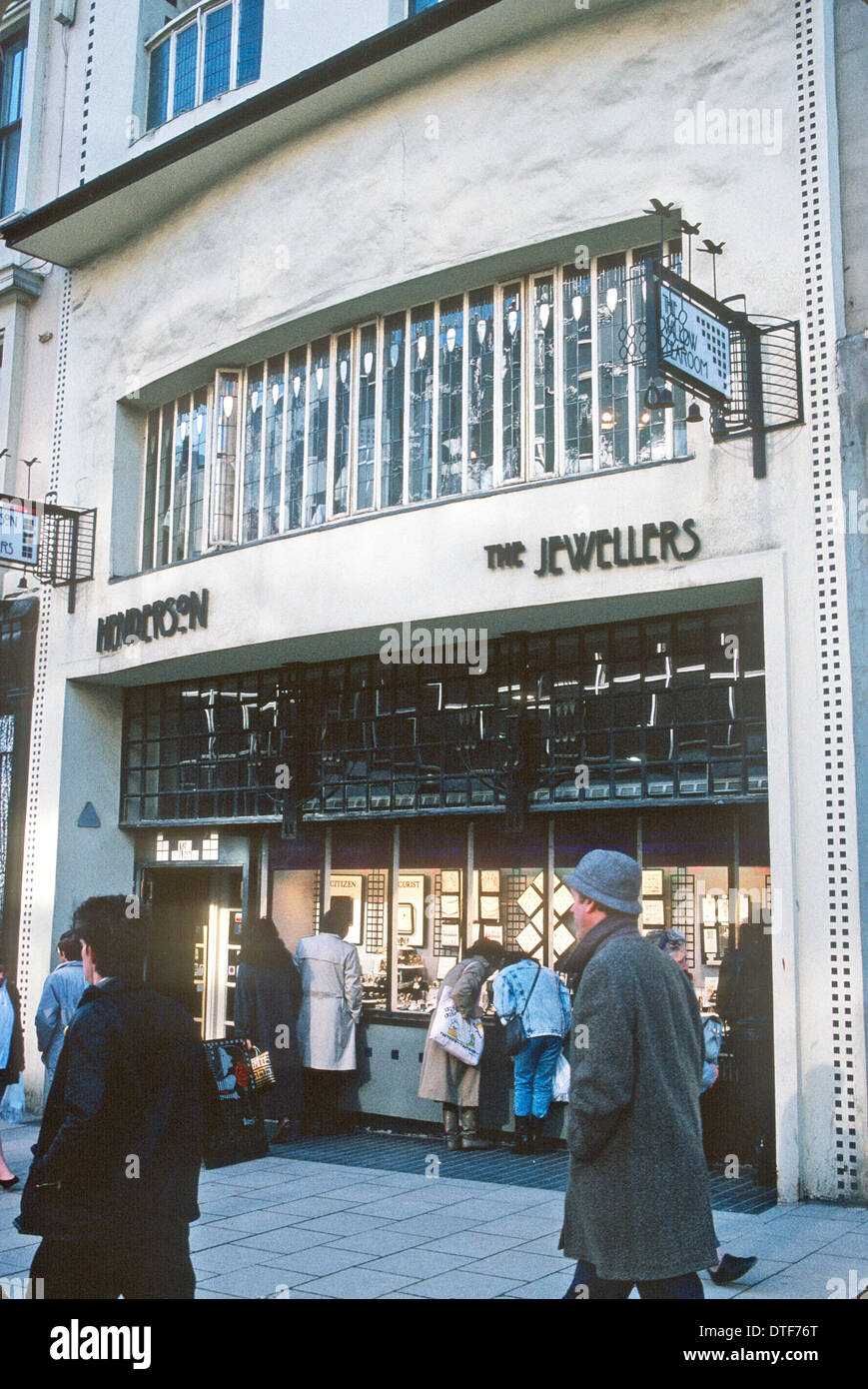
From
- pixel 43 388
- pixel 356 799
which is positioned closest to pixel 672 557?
pixel 356 799

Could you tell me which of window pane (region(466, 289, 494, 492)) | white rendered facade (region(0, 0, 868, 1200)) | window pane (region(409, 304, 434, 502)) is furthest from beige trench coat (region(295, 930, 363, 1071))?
window pane (region(466, 289, 494, 492))

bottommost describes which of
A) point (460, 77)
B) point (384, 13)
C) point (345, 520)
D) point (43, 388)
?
point (345, 520)

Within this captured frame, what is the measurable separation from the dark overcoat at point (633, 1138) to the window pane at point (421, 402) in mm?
7804

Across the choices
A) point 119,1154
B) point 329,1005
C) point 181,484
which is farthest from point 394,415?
point 119,1154

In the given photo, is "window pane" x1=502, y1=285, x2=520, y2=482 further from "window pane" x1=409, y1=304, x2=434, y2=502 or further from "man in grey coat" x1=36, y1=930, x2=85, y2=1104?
"man in grey coat" x1=36, y1=930, x2=85, y2=1104

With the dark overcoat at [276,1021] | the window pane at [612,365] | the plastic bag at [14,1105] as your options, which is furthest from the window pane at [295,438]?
the plastic bag at [14,1105]

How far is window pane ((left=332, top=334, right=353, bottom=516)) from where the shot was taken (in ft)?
39.7

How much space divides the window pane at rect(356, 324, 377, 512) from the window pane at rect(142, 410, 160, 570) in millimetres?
3273

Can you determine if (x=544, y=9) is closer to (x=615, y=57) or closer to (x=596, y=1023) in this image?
(x=615, y=57)

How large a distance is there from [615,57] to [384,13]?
2.95 m

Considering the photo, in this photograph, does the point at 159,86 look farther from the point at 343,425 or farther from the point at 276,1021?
the point at 276,1021

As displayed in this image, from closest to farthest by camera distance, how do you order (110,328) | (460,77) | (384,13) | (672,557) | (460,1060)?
1. (672,557)
2. (460,1060)
3. (460,77)
4. (384,13)
5. (110,328)

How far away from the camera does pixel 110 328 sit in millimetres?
14328

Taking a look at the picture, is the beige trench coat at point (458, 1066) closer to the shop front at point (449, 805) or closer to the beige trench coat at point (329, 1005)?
the shop front at point (449, 805)
